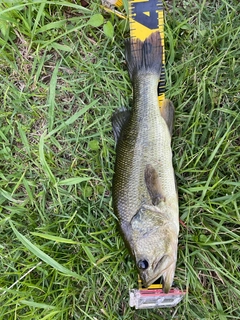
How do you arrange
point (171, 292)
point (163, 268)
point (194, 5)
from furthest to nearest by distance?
1. point (194, 5)
2. point (171, 292)
3. point (163, 268)

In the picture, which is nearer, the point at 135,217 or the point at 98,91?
the point at 135,217

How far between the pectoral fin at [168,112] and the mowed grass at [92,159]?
0.11 meters

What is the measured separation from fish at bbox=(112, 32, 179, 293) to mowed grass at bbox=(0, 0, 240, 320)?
0.18 metres

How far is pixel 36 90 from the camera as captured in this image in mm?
3344

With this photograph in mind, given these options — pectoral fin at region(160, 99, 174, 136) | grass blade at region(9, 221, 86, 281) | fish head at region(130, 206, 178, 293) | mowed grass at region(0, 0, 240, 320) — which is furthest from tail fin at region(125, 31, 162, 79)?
grass blade at region(9, 221, 86, 281)

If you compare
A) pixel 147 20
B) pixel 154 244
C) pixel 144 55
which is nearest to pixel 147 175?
pixel 154 244

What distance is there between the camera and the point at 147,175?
2.79 metres

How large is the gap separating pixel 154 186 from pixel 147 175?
0.10 meters

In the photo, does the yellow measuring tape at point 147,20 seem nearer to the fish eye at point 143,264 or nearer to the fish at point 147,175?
the fish at point 147,175

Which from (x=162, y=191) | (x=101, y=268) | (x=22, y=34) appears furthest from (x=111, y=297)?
(x=22, y=34)

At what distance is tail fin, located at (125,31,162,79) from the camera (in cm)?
302

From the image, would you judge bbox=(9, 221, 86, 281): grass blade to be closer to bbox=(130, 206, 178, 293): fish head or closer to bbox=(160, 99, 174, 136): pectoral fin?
bbox=(130, 206, 178, 293): fish head

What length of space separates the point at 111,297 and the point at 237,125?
5.93 feet

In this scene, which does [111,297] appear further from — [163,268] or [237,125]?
[237,125]
